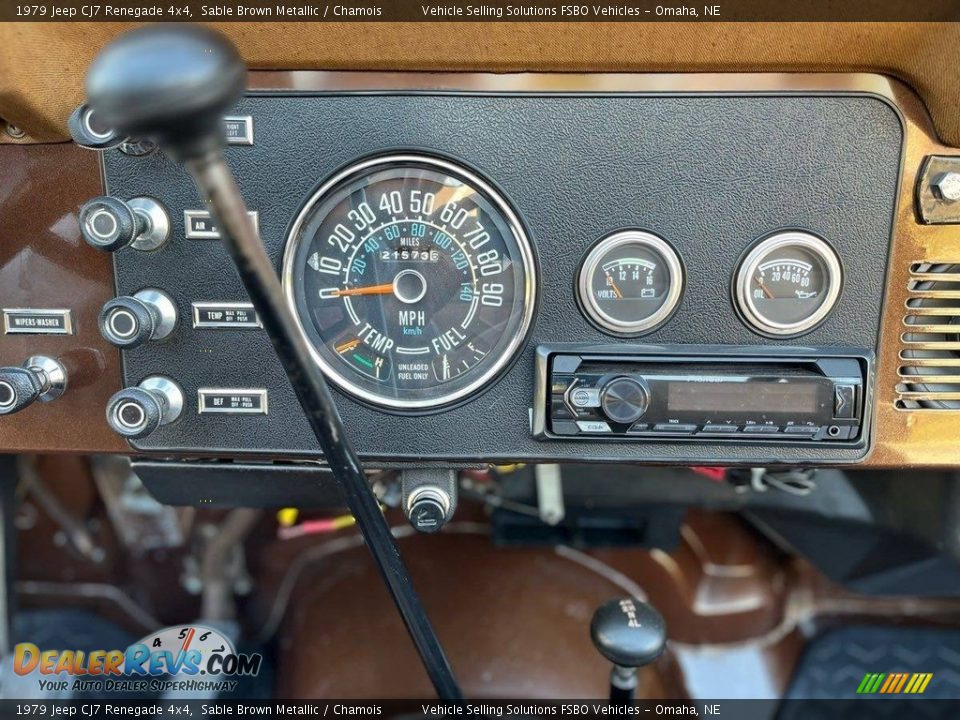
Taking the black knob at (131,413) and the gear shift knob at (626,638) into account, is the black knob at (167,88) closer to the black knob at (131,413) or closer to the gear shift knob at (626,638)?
the black knob at (131,413)

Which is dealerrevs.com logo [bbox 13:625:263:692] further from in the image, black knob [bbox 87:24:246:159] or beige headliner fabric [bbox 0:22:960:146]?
black knob [bbox 87:24:246:159]

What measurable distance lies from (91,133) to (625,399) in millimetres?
926

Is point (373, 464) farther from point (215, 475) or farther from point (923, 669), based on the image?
point (923, 669)

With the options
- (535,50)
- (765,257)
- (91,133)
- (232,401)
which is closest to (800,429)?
(765,257)

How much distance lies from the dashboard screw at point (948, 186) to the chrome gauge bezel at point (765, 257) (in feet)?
0.59

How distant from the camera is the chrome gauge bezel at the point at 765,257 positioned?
111 centimetres

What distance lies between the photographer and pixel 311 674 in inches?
68.5

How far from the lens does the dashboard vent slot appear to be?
3.68 feet

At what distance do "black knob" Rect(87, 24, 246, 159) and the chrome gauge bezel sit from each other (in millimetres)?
857

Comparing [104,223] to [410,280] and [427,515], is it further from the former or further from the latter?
[427,515]

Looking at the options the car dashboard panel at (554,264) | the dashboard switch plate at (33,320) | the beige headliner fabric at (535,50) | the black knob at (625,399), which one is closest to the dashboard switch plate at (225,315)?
the car dashboard panel at (554,264)

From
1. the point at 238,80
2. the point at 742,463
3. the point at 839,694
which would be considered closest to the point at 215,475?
the point at 238,80

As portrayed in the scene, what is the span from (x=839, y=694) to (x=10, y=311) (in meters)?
2.12

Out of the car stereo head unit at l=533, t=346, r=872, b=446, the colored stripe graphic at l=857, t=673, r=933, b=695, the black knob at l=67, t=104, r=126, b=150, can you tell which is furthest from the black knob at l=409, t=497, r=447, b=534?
the colored stripe graphic at l=857, t=673, r=933, b=695
